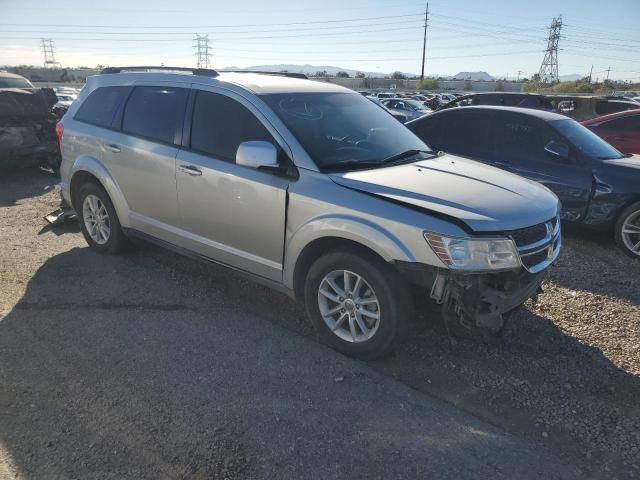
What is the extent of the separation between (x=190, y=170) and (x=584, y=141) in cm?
491

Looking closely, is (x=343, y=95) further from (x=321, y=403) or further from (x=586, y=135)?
(x=586, y=135)

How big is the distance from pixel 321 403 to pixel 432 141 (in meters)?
5.17

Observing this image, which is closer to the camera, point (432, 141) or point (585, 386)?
point (585, 386)

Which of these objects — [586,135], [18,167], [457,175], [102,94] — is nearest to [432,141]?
[586,135]

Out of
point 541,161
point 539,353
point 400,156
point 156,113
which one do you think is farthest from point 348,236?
point 541,161

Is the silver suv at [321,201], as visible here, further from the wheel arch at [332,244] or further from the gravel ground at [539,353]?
the gravel ground at [539,353]

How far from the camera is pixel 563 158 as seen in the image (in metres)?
6.08

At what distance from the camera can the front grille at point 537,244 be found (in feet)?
10.3

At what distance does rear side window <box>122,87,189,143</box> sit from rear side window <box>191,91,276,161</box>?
0.22 m

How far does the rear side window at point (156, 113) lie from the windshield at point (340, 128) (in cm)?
93

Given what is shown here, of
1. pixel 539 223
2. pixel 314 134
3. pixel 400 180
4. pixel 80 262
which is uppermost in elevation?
pixel 314 134

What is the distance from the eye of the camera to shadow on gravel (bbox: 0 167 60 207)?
27.1ft

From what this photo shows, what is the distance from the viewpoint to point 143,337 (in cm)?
374

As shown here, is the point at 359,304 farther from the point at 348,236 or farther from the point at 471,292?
the point at 471,292
